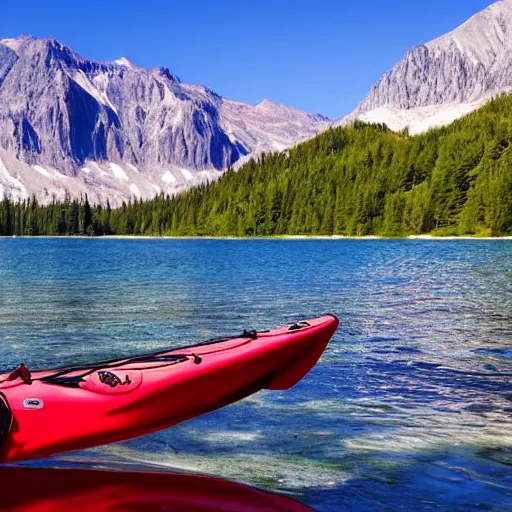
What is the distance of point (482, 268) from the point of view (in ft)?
170

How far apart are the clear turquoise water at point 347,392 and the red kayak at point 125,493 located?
0.42m

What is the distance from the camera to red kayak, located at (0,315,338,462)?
28.0 ft

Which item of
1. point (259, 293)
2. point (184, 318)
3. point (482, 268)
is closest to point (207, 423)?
point (184, 318)

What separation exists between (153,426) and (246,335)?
77.7 inches

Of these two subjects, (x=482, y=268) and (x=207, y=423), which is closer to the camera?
(x=207, y=423)

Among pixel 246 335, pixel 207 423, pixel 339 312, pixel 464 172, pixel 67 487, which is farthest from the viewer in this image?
pixel 464 172

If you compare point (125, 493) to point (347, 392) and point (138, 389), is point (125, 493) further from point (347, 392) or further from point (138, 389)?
point (347, 392)

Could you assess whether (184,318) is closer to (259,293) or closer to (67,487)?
(259,293)

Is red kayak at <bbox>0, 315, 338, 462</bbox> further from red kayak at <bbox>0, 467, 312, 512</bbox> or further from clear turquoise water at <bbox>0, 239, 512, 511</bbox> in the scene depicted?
clear turquoise water at <bbox>0, 239, 512, 511</bbox>

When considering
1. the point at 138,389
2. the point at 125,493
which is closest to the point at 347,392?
the point at 138,389

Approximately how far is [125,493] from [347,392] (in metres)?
6.28

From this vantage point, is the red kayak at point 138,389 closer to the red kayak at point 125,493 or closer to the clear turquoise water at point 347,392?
the red kayak at point 125,493

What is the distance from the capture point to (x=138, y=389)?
905 centimetres

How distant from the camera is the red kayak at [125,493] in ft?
26.5
